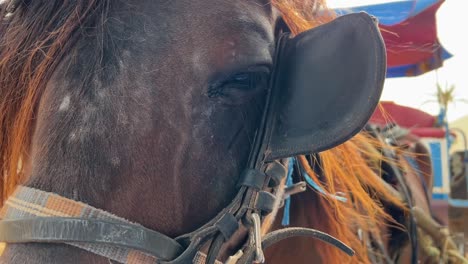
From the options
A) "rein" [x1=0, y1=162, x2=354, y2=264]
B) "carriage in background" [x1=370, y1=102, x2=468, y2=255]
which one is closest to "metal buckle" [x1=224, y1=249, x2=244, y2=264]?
"rein" [x1=0, y1=162, x2=354, y2=264]

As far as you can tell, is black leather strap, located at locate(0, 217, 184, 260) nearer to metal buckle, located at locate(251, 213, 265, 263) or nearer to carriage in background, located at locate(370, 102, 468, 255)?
metal buckle, located at locate(251, 213, 265, 263)

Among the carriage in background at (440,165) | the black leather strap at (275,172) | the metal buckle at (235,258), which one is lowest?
the carriage in background at (440,165)

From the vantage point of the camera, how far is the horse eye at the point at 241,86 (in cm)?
129

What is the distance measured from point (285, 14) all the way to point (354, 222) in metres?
1.10

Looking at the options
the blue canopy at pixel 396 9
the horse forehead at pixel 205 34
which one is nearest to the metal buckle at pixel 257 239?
the horse forehead at pixel 205 34

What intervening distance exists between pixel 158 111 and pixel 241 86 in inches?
10.7

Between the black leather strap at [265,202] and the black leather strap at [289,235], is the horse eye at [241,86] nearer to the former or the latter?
the black leather strap at [265,202]

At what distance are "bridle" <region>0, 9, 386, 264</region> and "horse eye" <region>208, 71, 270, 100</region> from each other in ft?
0.13

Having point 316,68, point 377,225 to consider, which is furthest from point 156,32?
point 377,225

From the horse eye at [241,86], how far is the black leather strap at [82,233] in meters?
0.42

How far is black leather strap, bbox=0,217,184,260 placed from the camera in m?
1.08

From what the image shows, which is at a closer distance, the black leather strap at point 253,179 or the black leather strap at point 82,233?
the black leather strap at point 82,233

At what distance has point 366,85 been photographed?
1.24 meters

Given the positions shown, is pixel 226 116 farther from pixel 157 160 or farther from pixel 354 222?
pixel 354 222
